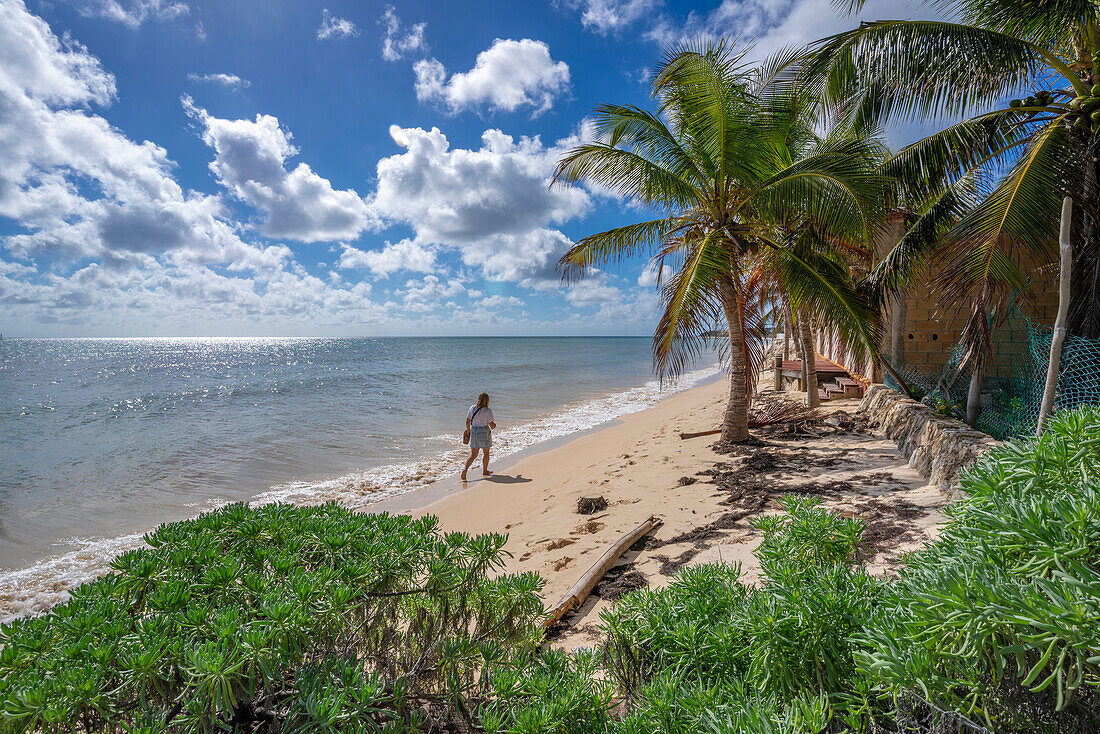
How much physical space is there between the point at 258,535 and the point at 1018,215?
884 cm

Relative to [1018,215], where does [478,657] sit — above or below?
below

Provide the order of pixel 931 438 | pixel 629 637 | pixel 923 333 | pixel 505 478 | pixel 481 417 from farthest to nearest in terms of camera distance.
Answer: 1. pixel 923 333
2. pixel 481 417
3. pixel 505 478
4. pixel 931 438
5. pixel 629 637

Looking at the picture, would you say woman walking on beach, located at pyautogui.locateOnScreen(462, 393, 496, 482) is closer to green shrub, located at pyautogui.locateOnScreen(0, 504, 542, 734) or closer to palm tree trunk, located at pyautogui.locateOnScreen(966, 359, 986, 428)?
green shrub, located at pyautogui.locateOnScreen(0, 504, 542, 734)

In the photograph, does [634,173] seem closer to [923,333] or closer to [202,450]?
[923,333]

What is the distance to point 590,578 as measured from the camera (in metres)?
4.09

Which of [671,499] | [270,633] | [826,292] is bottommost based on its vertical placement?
[671,499]

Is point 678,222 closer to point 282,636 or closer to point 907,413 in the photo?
point 907,413

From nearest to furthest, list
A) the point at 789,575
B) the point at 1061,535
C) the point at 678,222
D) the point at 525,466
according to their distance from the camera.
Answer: the point at 1061,535 < the point at 789,575 < the point at 678,222 < the point at 525,466

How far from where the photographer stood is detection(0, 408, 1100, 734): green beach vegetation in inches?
38.0

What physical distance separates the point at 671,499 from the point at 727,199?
17.4 ft

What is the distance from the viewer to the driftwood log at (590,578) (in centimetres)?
368

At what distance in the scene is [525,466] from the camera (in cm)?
1064

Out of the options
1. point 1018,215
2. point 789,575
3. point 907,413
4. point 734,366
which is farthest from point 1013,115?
point 789,575

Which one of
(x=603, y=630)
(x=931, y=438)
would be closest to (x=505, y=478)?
(x=931, y=438)
